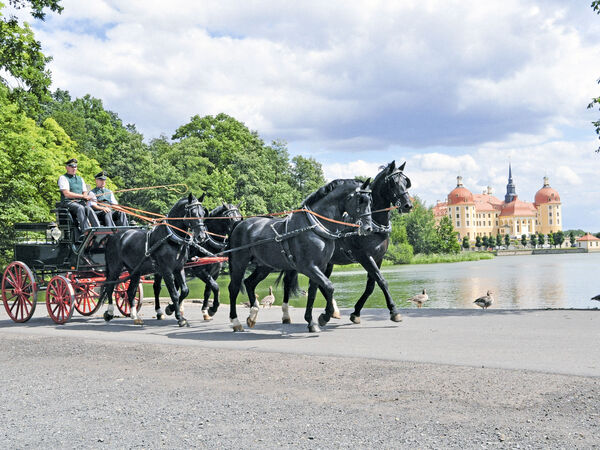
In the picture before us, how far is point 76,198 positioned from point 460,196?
536 feet

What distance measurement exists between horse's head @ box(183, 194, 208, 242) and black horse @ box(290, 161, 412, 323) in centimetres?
229

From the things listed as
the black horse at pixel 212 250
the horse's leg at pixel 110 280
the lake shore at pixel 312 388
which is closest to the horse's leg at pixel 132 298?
the horse's leg at pixel 110 280

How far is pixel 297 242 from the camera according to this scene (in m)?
10.2

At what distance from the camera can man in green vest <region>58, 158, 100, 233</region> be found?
12.4 meters

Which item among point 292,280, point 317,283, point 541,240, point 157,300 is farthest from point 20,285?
point 541,240

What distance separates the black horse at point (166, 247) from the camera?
11.3 m

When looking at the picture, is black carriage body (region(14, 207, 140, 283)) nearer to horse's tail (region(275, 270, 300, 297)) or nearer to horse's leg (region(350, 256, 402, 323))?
horse's tail (region(275, 270, 300, 297))

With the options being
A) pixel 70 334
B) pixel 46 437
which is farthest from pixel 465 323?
pixel 46 437

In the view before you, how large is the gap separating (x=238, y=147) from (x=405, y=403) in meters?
54.2

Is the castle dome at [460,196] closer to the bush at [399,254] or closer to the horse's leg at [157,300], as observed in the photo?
the bush at [399,254]

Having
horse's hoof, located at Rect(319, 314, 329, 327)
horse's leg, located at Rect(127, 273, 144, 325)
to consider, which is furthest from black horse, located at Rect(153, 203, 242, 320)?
horse's hoof, located at Rect(319, 314, 329, 327)

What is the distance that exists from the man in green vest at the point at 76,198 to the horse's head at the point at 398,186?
5.99 meters

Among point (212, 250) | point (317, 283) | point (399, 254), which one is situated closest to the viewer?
point (317, 283)

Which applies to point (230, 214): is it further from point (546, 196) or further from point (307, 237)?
point (546, 196)
